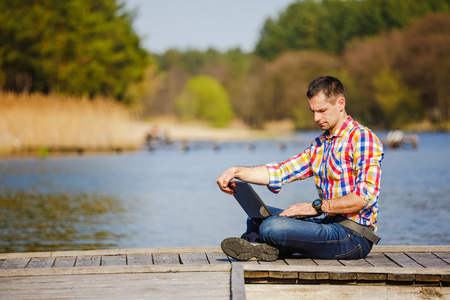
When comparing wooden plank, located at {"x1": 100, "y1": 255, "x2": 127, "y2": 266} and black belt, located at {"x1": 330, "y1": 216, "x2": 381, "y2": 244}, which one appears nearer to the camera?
black belt, located at {"x1": 330, "y1": 216, "x2": 381, "y2": 244}

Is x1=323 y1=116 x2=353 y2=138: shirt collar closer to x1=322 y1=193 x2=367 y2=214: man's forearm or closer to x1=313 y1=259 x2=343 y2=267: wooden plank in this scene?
x1=322 y1=193 x2=367 y2=214: man's forearm

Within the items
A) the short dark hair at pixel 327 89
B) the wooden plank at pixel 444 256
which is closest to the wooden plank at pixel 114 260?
the short dark hair at pixel 327 89

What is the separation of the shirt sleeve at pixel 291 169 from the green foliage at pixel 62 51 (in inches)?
1118

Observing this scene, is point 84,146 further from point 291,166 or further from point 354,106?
point 354,106

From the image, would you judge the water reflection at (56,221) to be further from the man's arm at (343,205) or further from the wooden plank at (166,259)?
the man's arm at (343,205)

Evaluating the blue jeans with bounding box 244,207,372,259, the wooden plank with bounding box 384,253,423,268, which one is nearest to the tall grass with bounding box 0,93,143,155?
the blue jeans with bounding box 244,207,372,259

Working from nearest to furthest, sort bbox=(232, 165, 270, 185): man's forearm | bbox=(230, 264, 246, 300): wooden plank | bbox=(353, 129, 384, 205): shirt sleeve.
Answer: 1. bbox=(230, 264, 246, 300): wooden plank
2. bbox=(353, 129, 384, 205): shirt sleeve
3. bbox=(232, 165, 270, 185): man's forearm

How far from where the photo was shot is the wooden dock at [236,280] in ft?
13.5

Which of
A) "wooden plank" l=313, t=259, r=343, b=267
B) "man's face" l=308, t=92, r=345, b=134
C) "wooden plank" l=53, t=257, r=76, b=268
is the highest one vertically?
"man's face" l=308, t=92, r=345, b=134

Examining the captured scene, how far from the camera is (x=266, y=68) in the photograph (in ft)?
240

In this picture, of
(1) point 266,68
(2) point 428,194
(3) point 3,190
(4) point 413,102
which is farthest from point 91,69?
(1) point 266,68

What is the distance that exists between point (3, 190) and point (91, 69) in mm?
22154

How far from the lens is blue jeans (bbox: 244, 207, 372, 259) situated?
4.65 metres

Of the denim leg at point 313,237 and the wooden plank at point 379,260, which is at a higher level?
the denim leg at point 313,237
